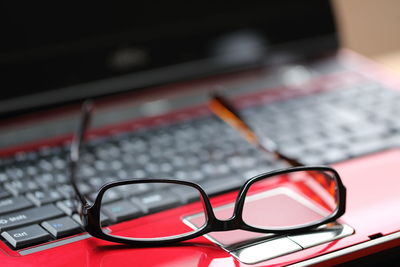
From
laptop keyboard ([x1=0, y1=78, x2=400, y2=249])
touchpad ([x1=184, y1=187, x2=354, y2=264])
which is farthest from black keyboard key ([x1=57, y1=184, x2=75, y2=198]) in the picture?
touchpad ([x1=184, y1=187, x2=354, y2=264])

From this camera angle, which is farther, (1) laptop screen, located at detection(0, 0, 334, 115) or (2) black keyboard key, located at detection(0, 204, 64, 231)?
(1) laptop screen, located at detection(0, 0, 334, 115)

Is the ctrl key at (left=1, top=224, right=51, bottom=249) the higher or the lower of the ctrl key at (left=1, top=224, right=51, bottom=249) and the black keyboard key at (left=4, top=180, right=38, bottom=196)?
the lower

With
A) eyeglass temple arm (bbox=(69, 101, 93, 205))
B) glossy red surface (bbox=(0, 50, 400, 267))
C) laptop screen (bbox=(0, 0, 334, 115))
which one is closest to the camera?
glossy red surface (bbox=(0, 50, 400, 267))

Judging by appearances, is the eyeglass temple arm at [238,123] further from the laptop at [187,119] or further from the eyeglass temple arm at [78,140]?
the eyeglass temple arm at [78,140]

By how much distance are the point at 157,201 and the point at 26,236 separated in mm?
116

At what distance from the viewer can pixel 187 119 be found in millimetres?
702

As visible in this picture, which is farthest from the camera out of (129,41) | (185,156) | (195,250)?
(129,41)

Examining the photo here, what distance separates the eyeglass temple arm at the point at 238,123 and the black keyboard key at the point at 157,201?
128 millimetres

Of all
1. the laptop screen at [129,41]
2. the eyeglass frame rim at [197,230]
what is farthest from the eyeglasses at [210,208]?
the laptop screen at [129,41]

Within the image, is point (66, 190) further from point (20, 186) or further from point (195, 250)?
point (195, 250)

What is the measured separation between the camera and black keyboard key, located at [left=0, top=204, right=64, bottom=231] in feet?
1.56

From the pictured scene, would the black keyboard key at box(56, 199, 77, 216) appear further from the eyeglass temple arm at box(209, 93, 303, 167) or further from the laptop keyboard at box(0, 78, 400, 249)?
the eyeglass temple arm at box(209, 93, 303, 167)

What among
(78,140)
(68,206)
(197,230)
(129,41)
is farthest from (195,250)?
(129,41)

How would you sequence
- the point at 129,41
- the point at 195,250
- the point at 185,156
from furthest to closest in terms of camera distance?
the point at 129,41
the point at 185,156
the point at 195,250
